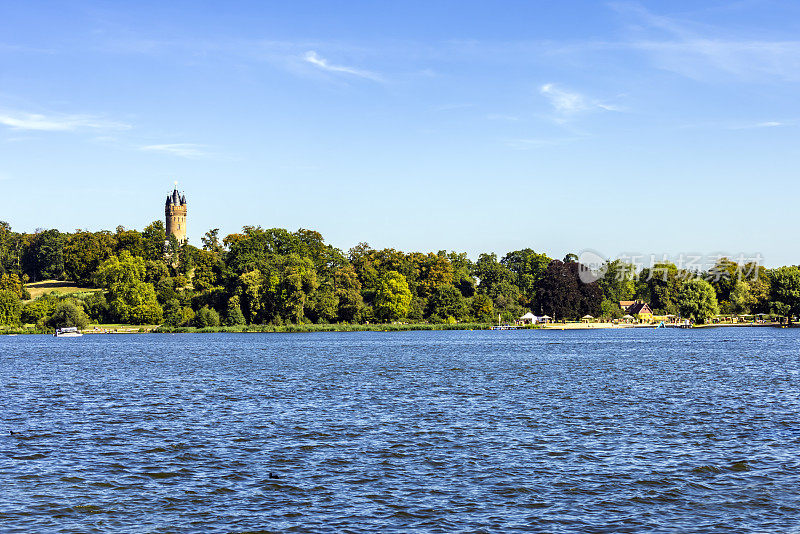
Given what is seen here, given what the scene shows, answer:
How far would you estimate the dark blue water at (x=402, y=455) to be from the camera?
51.9 ft

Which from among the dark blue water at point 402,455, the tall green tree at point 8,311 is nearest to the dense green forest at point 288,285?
the tall green tree at point 8,311

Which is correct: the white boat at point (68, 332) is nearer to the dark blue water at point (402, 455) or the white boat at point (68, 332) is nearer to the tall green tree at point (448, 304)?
the tall green tree at point (448, 304)

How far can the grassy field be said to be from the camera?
15925 centimetres

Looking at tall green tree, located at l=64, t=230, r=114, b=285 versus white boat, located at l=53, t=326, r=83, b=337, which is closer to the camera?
white boat, located at l=53, t=326, r=83, b=337

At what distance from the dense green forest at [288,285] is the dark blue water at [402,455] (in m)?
86.0

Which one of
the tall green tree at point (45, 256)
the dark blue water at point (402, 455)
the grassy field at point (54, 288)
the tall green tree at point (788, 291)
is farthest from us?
the tall green tree at point (45, 256)

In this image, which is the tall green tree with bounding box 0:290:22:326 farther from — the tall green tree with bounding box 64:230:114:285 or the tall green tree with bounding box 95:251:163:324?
the tall green tree with bounding box 64:230:114:285

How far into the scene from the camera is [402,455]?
71.4 ft

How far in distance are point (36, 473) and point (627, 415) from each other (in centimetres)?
A: 2047

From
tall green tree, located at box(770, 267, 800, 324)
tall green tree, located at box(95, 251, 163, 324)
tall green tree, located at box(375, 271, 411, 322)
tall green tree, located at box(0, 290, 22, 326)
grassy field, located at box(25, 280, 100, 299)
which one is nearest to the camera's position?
tall green tree, located at box(0, 290, 22, 326)

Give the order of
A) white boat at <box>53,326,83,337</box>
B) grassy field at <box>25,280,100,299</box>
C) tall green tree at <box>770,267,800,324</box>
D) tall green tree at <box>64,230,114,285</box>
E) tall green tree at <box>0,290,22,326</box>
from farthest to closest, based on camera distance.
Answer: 1. tall green tree at <box>64,230,114,285</box>
2. grassy field at <box>25,280,100,299</box>
3. tall green tree at <box>770,267,800,324</box>
4. tall green tree at <box>0,290,22,326</box>
5. white boat at <box>53,326,83,337</box>

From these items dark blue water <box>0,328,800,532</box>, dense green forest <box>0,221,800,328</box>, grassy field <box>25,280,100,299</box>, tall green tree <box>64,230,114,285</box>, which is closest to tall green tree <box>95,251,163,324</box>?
dense green forest <box>0,221,800,328</box>

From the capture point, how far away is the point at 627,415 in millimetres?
29219

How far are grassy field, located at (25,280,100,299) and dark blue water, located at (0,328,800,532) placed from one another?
12432 cm
